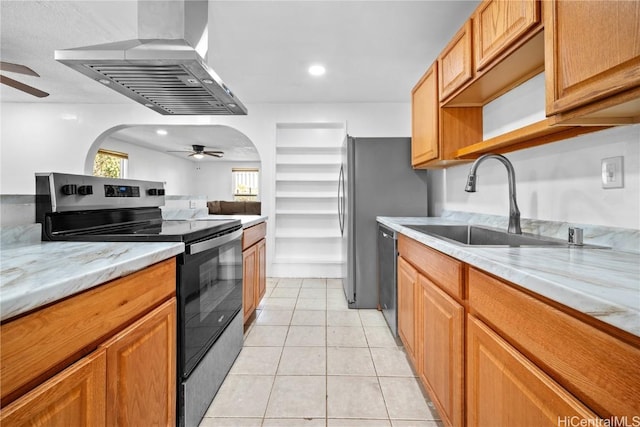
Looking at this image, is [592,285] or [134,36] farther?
[134,36]

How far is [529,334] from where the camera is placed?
A: 748 mm

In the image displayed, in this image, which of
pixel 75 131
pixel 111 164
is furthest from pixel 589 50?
pixel 111 164

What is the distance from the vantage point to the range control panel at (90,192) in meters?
1.27

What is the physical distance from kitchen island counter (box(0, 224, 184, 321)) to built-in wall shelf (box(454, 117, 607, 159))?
1.55 metres

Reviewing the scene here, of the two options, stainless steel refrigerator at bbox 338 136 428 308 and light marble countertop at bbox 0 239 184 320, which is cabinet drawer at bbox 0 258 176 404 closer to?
light marble countertop at bbox 0 239 184 320

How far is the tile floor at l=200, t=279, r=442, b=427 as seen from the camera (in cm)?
146

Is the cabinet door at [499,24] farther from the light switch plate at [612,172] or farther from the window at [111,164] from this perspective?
the window at [111,164]

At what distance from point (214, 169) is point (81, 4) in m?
8.63

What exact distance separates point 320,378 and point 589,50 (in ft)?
6.29

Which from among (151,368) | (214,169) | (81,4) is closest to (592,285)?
(151,368)

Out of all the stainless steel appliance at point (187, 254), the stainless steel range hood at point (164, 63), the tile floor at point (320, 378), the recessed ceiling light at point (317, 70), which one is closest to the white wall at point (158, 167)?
the recessed ceiling light at point (317, 70)

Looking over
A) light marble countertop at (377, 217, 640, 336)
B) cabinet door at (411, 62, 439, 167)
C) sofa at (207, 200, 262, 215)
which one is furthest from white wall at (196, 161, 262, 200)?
light marble countertop at (377, 217, 640, 336)

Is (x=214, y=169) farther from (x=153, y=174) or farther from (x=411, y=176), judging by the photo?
(x=411, y=176)

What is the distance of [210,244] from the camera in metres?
1.49
